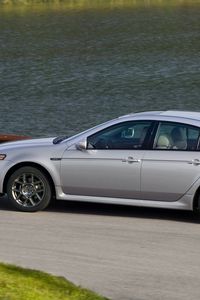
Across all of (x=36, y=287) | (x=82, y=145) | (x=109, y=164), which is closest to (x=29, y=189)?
(x=82, y=145)

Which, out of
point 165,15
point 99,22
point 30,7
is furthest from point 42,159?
point 30,7

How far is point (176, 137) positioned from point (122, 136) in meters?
0.76

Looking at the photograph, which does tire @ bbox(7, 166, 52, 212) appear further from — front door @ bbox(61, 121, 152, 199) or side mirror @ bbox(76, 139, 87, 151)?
side mirror @ bbox(76, 139, 87, 151)

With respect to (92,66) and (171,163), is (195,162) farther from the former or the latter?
(92,66)

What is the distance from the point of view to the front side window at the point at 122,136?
11.9m

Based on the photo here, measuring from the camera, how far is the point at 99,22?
207ft

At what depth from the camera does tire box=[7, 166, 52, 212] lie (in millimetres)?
12250

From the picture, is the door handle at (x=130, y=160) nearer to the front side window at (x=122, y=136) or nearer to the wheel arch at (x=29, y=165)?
the front side window at (x=122, y=136)

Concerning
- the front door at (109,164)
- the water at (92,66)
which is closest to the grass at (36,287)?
the front door at (109,164)

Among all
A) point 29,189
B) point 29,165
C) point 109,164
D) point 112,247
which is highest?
point 109,164

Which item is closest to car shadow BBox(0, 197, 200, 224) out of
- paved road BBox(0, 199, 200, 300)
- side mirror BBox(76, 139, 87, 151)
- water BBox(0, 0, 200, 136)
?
paved road BBox(0, 199, 200, 300)

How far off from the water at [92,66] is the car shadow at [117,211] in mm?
16825

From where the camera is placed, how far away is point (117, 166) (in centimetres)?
1184

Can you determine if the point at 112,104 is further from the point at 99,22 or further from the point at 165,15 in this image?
the point at 165,15
